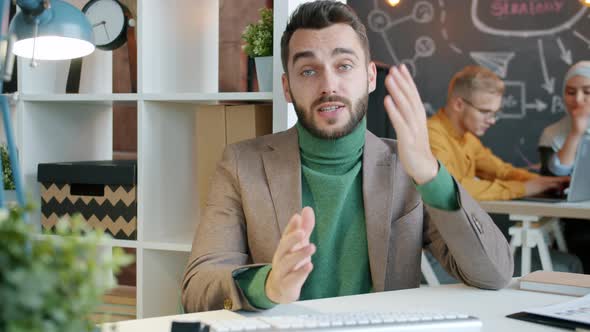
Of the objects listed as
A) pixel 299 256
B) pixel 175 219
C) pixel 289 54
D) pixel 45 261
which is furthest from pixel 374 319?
pixel 175 219

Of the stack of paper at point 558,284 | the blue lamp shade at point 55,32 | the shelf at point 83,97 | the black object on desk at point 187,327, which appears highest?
the blue lamp shade at point 55,32

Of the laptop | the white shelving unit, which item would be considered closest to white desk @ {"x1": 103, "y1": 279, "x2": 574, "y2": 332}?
the white shelving unit

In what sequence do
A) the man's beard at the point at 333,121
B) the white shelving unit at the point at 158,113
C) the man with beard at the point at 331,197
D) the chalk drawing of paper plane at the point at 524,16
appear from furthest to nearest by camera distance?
the chalk drawing of paper plane at the point at 524,16, the white shelving unit at the point at 158,113, the man's beard at the point at 333,121, the man with beard at the point at 331,197

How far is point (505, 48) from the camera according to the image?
5.18m

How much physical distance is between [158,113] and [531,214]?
8.02ft

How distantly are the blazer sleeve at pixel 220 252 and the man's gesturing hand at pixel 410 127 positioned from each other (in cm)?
39

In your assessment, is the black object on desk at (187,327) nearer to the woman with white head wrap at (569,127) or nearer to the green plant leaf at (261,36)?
the green plant leaf at (261,36)

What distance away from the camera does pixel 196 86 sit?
241cm

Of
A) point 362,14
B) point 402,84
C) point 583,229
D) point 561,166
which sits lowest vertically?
point 583,229

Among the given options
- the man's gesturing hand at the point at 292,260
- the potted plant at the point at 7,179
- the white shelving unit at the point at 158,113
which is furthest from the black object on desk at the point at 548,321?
the potted plant at the point at 7,179

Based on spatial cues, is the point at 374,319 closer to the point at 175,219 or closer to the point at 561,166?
the point at 175,219

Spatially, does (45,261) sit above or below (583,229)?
above

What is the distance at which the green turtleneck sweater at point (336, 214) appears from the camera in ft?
5.48

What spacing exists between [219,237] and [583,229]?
3.96m
